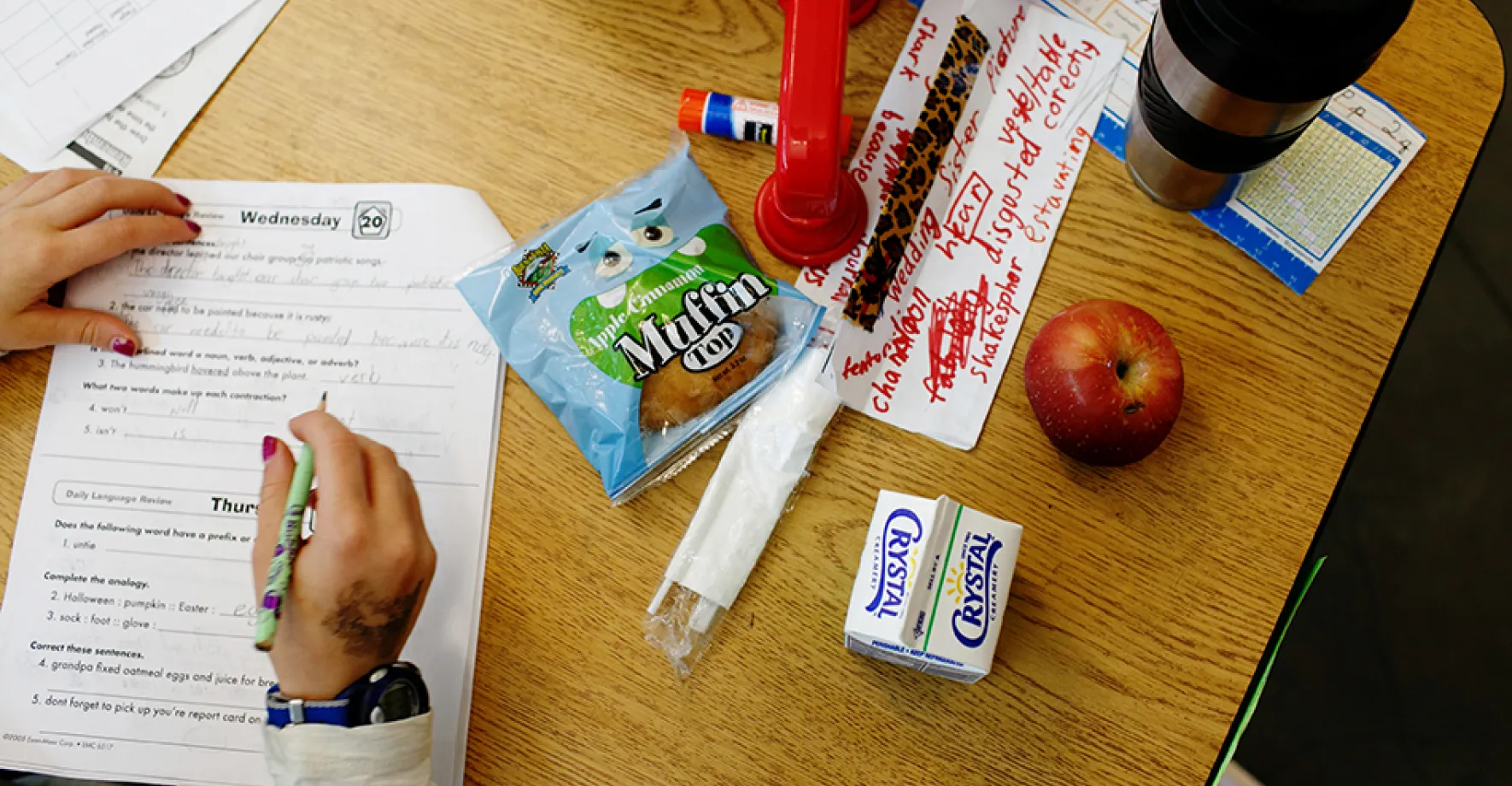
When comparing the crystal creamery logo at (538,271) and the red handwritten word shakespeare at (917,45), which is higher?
the red handwritten word shakespeare at (917,45)

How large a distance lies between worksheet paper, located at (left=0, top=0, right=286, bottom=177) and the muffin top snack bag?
28 centimetres

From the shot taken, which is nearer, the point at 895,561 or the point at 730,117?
the point at 895,561

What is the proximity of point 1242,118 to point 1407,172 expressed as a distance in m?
0.20

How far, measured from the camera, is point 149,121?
70 cm

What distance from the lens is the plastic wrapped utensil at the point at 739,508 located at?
0.59m

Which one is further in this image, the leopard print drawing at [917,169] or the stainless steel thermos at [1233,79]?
the leopard print drawing at [917,169]

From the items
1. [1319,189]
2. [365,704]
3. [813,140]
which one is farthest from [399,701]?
[1319,189]

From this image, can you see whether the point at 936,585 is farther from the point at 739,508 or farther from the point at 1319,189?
the point at 1319,189

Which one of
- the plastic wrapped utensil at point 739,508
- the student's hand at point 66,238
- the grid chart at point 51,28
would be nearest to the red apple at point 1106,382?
the plastic wrapped utensil at point 739,508

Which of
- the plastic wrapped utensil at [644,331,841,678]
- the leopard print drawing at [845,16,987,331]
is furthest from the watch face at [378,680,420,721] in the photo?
the leopard print drawing at [845,16,987,331]

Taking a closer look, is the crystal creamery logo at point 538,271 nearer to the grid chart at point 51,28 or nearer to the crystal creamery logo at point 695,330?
the crystal creamery logo at point 695,330

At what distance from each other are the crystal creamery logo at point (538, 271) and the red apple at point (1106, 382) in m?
0.34

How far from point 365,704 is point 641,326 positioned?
0.98 ft

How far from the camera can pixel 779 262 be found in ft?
2.13
